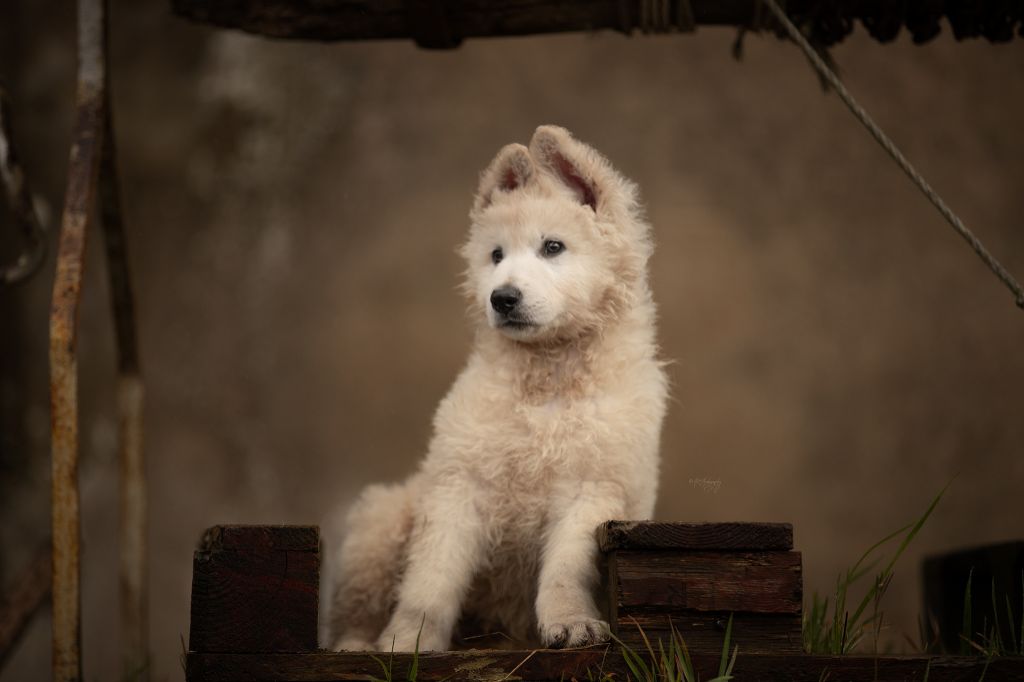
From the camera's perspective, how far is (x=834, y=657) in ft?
5.30

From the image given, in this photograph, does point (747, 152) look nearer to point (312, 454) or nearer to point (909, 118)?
point (909, 118)

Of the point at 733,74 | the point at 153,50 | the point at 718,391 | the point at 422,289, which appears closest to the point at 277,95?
the point at 153,50

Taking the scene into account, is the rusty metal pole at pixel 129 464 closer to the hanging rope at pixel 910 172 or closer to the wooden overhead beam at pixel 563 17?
the wooden overhead beam at pixel 563 17

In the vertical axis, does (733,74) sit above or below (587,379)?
above

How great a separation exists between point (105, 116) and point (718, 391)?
2176mm

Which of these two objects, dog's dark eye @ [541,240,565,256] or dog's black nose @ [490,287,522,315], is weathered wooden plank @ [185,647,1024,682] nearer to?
dog's black nose @ [490,287,522,315]

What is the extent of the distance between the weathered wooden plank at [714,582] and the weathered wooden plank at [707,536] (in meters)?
0.01

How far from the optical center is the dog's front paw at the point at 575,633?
1.64 meters

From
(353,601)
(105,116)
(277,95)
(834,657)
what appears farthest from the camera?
(277,95)

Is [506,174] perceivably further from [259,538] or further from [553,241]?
[259,538]

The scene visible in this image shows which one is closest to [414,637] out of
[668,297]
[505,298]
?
[505,298]

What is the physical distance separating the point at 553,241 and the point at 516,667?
0.70m

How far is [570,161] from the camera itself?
186cm

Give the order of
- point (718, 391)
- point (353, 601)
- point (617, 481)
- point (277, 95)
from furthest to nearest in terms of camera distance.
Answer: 1. point (277, 95)
2. point (718, 391)
3. point (353, 601)
4. point (617, 481)
